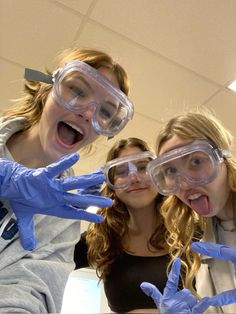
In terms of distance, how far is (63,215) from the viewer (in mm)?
856

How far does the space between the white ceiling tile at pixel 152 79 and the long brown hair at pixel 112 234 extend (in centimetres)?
69

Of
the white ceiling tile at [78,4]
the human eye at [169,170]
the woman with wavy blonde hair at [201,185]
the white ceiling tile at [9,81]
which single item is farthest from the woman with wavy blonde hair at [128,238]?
the white ceiling tile at [9,81]

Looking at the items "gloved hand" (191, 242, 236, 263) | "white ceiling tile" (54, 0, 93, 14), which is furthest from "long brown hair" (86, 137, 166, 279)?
"white ceiling tile" (54, 0, 93, 14)

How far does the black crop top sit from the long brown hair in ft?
0.17

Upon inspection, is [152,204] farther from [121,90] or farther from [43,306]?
[43,306]

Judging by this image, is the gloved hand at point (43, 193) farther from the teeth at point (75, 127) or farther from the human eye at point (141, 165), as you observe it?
the human eye at point (141, 165)

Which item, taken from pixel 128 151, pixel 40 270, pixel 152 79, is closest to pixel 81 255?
pixel 128 151

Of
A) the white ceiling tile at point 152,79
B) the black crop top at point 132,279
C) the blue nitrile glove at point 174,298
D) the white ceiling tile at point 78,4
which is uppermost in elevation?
the white ceiling tile at point 78,4

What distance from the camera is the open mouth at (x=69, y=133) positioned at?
3.82ft

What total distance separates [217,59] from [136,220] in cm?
120

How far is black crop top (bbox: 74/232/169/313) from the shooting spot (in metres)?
1.28

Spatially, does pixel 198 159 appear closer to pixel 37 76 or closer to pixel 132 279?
pixel 132 279

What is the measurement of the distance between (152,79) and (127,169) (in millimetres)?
959

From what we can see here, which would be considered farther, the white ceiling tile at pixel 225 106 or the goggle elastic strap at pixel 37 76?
the white ceiling tile at pixel 225 106
